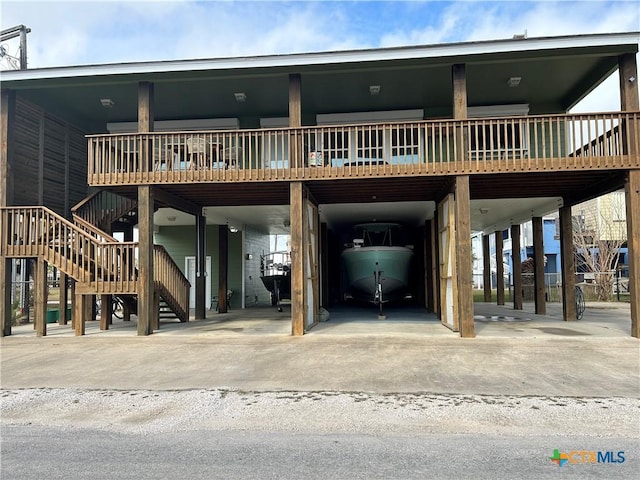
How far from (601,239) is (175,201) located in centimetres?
2803

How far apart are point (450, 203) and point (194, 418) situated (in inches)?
311

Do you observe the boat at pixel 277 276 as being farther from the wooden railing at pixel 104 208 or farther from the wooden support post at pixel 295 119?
the wooden support post at pixel 295 119

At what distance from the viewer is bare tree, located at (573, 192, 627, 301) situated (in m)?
24.3

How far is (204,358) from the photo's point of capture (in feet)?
26.7

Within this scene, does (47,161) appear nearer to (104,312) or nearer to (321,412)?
(104,312)

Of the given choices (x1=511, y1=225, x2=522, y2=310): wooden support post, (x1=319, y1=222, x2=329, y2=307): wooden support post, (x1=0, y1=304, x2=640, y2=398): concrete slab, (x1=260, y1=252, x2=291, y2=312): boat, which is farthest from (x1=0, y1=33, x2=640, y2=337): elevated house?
(x1=260, y1=252, x2=291, y2=312): boat

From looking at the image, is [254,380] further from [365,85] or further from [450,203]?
[365,85]

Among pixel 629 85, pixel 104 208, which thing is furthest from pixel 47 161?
pixel 629 85

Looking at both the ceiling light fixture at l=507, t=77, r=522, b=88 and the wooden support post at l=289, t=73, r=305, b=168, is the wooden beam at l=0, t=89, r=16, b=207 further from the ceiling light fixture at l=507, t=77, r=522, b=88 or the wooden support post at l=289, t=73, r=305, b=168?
the ceiling light fixture at l=507, t=77, r=522, b=88

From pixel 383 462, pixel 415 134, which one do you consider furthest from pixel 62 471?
pixel 415 134

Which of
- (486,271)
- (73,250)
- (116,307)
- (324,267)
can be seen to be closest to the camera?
(73,250)

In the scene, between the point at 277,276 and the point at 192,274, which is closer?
the point at 277,276

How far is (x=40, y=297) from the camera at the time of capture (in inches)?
424

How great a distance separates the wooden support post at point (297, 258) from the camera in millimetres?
10281
